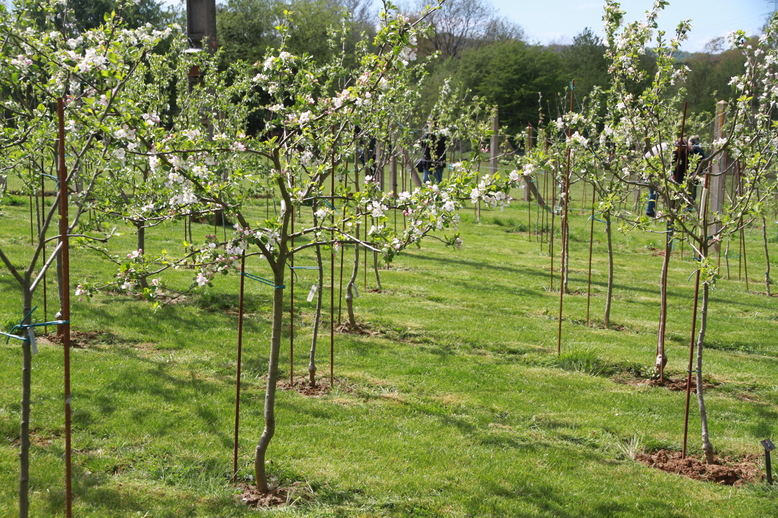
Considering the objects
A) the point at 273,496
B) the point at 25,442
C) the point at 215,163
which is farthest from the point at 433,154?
the point at 25,442

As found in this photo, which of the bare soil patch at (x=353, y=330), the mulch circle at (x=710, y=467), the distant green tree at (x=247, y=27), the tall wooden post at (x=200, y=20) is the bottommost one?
the mulch circle at (x=710, y=467)

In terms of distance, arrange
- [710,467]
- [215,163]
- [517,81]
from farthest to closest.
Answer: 1. [517,81]
2. [710,467]
3. [215,163]

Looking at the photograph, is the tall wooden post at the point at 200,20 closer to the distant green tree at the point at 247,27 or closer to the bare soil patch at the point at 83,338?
the bare soil patch at the point at 83,338

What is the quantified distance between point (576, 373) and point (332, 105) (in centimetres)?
424

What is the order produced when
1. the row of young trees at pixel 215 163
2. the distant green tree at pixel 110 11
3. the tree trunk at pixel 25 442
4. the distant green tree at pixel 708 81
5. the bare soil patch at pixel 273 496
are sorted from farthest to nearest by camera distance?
the distant green tree at pixel 708 81
the distant green tree at pixel 110 11
the bare soil patch at pixel 273 496
the row of young trees at pixel 215 163
the tree trunk at pixel 25 442

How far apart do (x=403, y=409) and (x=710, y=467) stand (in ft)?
8.19

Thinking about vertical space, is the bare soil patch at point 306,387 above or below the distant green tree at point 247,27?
below

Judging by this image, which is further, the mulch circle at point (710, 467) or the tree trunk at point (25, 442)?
the mulch circle at point (710, 467)

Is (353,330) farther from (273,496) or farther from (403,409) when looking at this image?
(273,496)

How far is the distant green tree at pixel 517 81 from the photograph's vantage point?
34.1m

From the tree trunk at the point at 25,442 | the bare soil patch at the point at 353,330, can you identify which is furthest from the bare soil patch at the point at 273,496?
the bare soil patch at the point at 353,330

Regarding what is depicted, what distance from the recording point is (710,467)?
5.19 m

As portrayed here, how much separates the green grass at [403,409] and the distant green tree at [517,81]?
986 inches

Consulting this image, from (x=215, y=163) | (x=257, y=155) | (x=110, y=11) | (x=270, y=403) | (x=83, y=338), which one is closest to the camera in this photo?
(x=215, y=163)
